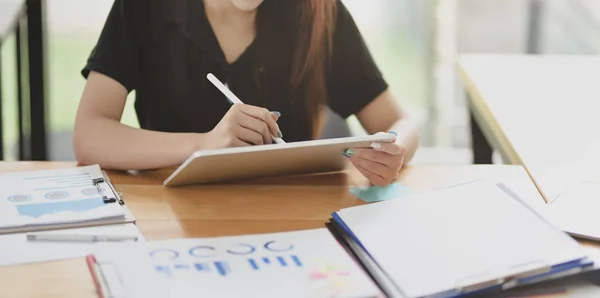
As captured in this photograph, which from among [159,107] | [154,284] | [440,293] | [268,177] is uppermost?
[159,107]

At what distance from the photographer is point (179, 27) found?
151 cm

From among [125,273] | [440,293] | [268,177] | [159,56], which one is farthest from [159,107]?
[440,293]

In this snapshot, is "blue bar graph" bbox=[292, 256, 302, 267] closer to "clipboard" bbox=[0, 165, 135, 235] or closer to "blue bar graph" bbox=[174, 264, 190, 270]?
"blue bar graph" bbox=[174, 264, 190, 270]

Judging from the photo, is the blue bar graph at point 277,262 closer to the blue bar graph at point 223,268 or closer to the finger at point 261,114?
the blue bar graph at point 223,268

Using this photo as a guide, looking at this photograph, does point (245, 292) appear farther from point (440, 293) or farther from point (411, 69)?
point (411, 69)

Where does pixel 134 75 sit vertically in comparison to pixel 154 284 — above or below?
above

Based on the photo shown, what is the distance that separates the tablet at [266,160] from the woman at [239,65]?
25 centimetres

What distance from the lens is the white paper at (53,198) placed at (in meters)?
0.99

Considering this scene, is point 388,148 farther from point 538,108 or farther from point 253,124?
point 538,108

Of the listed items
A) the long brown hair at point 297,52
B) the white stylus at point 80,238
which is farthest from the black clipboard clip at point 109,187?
the long brown hair at point 297,52

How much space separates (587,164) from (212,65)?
73 centimetres

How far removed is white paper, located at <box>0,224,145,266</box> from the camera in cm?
88

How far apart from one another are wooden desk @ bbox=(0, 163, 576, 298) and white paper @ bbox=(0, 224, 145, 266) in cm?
2

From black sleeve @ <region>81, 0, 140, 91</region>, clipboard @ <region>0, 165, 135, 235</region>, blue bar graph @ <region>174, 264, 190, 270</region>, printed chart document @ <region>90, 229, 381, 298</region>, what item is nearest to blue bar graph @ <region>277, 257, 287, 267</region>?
printed chart document @ <region>90, 229, 381, 298</region>
